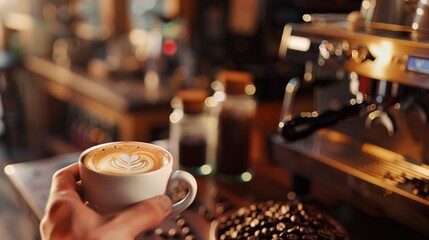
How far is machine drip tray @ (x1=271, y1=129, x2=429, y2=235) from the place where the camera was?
2.71ft

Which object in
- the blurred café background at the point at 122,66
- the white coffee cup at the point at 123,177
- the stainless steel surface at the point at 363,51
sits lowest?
the blurred café background at the point at 122,66

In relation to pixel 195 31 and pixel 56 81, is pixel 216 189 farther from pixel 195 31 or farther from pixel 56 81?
pixel 56 81

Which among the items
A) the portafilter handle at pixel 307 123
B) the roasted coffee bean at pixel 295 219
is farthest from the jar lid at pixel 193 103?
the roasted coffee bean at pixel 295 219

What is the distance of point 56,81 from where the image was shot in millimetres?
2674

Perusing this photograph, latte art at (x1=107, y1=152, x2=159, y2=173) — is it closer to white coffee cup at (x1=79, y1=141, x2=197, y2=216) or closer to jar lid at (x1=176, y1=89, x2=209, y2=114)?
white coffee cup at (x1=79, y1=141, x2=197, y2=216)

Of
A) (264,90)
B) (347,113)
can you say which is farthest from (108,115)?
(347,113)

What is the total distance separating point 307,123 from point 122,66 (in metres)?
1.72

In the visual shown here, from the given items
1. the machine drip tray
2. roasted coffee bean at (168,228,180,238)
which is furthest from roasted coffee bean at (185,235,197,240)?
the machine drip tray

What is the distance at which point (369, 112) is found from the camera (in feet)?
3.18

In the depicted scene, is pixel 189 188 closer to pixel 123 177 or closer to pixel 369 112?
pixel 123 177

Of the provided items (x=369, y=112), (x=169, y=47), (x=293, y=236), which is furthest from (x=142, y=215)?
(x=169, y=47)

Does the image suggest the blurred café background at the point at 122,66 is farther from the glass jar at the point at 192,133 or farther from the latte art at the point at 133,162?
the latte art at the point at 133,162

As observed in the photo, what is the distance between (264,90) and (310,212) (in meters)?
1.03

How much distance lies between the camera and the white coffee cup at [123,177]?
2.04ft
